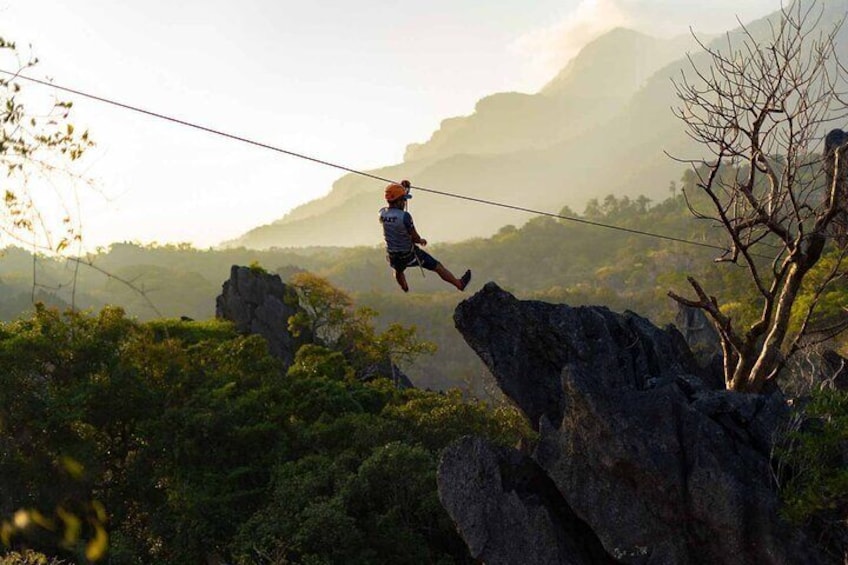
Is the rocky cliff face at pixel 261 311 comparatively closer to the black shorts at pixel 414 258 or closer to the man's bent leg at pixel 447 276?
the black shorts at pixel 414 258

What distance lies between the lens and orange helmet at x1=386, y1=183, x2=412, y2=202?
38.2 ft

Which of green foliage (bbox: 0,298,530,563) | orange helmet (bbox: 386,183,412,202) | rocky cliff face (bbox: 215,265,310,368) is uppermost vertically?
orange helmet (bbox: 386,183,412,202)

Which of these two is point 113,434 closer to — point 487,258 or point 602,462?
point 602,462

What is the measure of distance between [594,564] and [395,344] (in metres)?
29.2

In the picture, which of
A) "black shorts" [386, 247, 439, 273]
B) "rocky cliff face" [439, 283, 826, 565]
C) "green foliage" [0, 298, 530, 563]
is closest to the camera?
"rocky cliff face" [439, 283, 826, 565]

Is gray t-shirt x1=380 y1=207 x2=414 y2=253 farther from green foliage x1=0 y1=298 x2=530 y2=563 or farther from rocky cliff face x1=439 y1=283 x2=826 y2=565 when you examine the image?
green foliage x1=0 y1=298 x2=530 y2=563

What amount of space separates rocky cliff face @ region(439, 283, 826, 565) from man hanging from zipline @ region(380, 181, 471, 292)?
3402 millimetres

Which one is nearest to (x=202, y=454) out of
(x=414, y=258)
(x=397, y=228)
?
(x=414, y=258)

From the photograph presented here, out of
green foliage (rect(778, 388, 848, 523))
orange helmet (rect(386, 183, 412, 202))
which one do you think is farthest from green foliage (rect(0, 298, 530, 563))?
green foliage (rect(778, 388, 848, 523))

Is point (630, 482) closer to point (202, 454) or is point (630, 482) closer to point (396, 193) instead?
point (396, 193)

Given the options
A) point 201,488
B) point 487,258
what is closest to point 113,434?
point 201,488

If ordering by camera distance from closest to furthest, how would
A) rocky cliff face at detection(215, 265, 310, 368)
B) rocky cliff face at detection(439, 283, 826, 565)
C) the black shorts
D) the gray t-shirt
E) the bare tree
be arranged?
1. rocky cliff face at detection(439, 283, 826, 565)
2. the bare tree
3. the gray t-shirt
4. the black shorts
5. rocky cliff face at detection(215, 265, 310, 368)

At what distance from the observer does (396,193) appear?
1166 centimetres

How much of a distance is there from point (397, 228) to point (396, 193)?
2.15 ft
